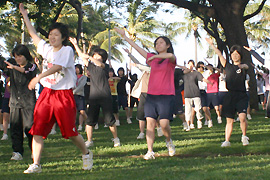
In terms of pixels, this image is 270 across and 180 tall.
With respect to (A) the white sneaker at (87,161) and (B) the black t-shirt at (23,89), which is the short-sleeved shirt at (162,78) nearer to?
(A) the white sneaker at (87,161)

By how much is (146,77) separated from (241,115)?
2.47 m

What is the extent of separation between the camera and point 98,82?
9758 millimetres

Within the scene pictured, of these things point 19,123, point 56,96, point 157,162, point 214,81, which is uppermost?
point 214,81

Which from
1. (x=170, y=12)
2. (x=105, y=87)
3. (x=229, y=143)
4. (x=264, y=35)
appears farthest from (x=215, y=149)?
(x=264, y=35)

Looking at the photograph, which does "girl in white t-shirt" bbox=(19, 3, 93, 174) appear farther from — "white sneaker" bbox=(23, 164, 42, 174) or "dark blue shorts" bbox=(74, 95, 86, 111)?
"dark blue shorts" bbox=(74, 95, 86, 111)

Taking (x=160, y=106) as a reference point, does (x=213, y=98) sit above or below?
above

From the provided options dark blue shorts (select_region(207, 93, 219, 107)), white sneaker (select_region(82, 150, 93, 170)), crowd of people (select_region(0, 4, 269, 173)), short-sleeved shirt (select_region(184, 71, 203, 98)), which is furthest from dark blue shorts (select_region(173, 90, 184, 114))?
white sneaker (select_region(82, 150, 93, 170))

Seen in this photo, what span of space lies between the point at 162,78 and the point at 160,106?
443 millimetres

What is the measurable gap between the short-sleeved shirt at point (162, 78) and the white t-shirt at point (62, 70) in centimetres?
173

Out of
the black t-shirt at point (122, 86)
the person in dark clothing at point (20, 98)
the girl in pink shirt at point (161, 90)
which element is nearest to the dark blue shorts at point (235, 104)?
the girl in pink shirt at point (161, 90)

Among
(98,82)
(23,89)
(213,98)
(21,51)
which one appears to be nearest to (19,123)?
(23,89)

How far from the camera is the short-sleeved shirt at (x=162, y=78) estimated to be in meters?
7.67

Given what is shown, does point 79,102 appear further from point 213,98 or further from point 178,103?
point 213,98

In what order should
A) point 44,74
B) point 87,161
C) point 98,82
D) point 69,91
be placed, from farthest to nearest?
point 98,82 < point 87,161 < point 69,91 < point 44,74
